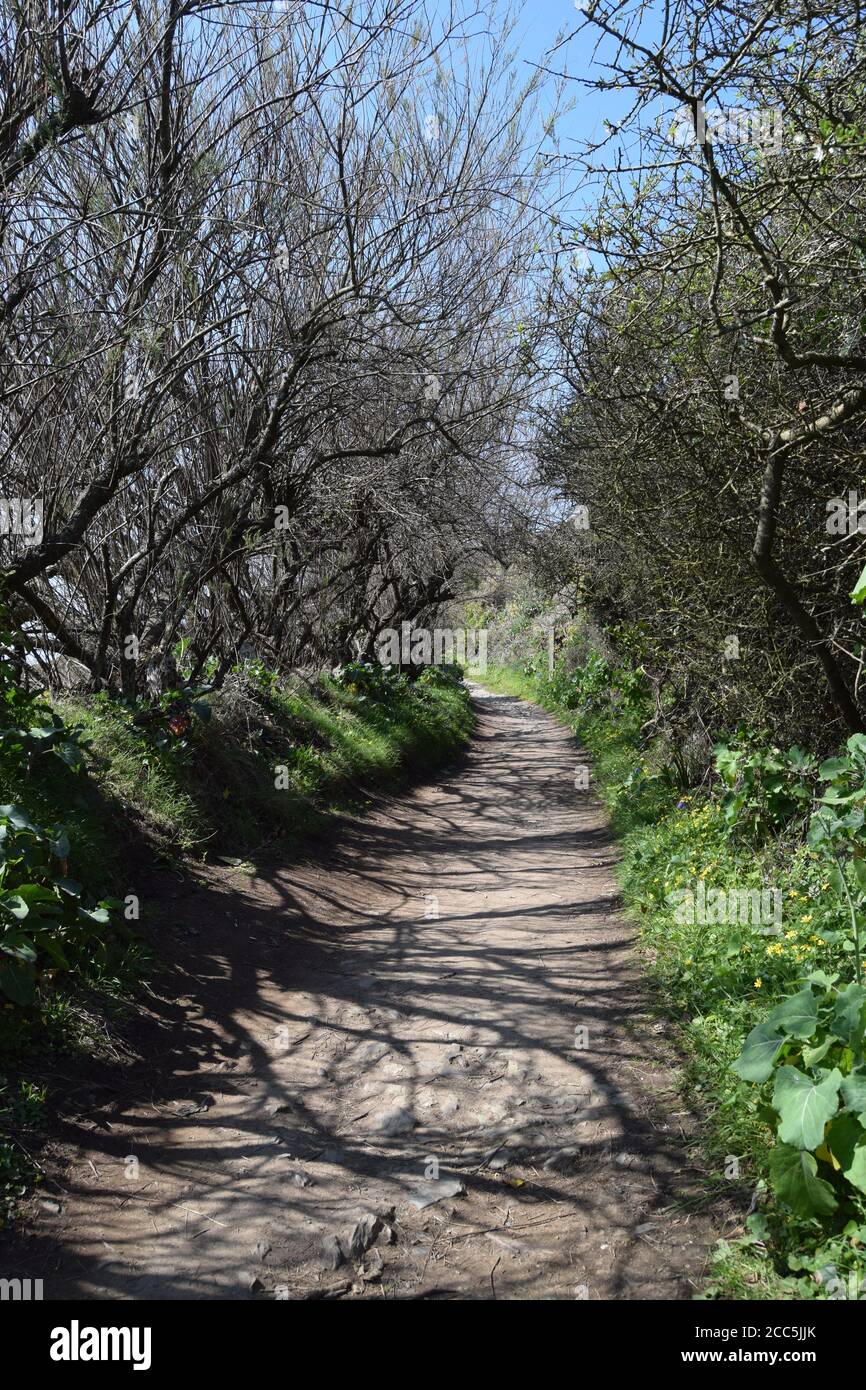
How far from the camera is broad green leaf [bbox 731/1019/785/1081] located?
10.9 ft

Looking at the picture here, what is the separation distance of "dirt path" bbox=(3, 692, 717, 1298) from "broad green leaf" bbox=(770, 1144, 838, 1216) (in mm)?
384

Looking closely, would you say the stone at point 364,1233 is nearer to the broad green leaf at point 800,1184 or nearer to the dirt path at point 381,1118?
the dirt path at point 381,1118

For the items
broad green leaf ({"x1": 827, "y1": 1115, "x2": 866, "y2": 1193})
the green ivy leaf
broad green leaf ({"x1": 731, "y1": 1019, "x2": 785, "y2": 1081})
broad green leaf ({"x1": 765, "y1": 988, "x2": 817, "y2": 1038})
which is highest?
the green ivy leaf

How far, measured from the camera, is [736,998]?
467cm

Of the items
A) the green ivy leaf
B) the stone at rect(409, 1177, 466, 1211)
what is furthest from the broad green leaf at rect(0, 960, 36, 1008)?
the green ivy leaf

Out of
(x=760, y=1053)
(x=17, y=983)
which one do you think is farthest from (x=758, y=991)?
(x=17, y=983)

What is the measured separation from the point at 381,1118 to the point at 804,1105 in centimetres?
185

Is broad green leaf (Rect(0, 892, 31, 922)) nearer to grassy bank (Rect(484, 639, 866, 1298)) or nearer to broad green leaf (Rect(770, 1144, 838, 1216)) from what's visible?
grassy bank (Rect(484, 639, 866, 1298))

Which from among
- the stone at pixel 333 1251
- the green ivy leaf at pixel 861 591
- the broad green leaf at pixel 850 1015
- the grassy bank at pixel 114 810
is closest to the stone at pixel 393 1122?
the stone at pixel 333 1251

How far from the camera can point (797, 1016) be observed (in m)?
3.32

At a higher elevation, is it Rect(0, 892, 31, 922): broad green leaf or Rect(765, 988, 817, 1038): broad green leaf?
Rect(0, 892, 31, 922): broad green leaf

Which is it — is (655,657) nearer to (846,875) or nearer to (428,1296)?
(846,875)
